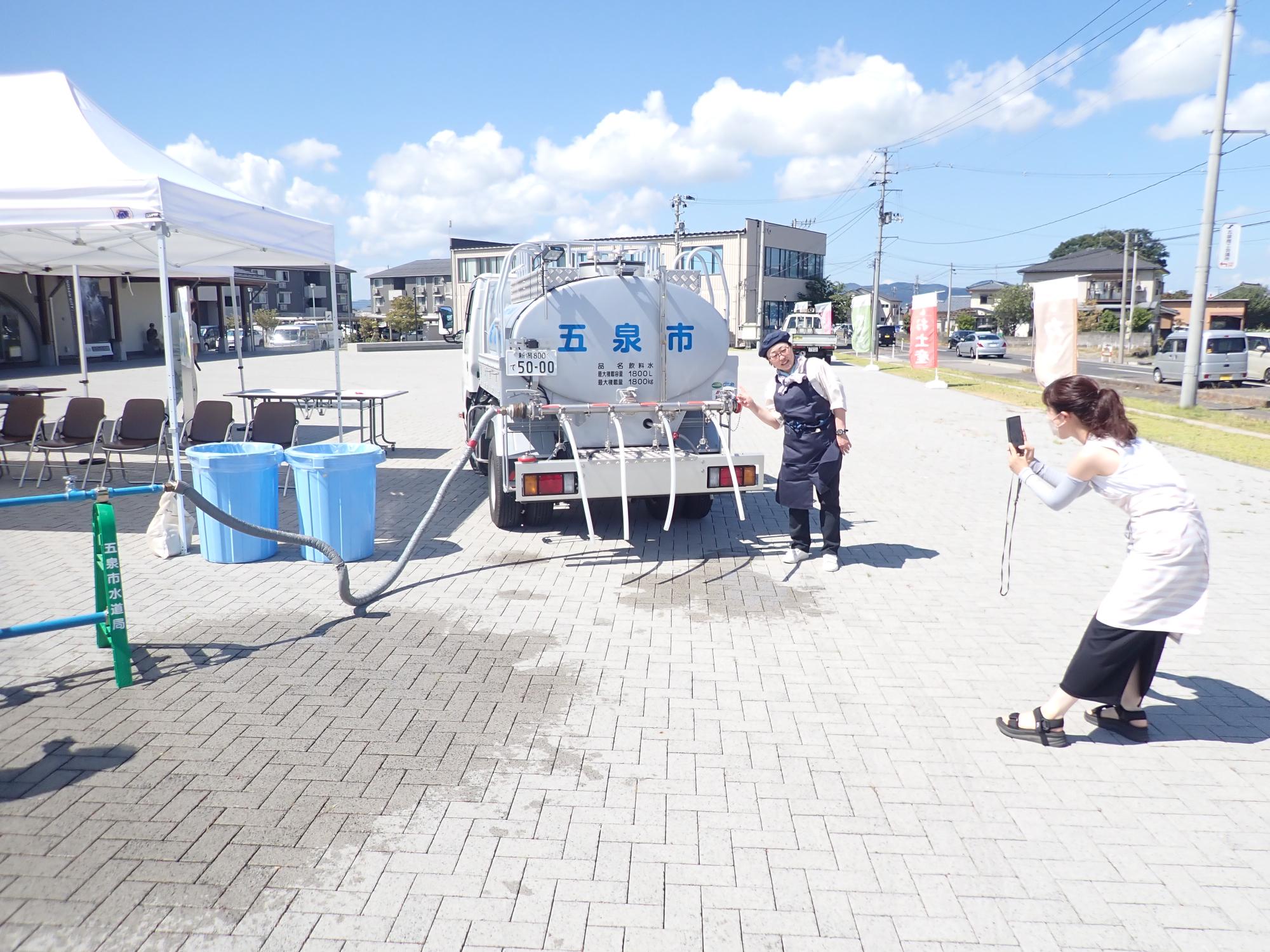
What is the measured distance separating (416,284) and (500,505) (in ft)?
A: 327

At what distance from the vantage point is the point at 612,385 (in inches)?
307

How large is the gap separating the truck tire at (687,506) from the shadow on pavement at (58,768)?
543 centimetres

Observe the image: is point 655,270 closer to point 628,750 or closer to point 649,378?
point 649,378

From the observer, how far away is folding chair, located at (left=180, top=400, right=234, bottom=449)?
10422 millimetres

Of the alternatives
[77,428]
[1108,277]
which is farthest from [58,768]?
[1108,277]

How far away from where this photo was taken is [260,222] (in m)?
8.95

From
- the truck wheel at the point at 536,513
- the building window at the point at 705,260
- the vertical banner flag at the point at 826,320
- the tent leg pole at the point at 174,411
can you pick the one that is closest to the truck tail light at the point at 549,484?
the truck wheel at the point at 536,513

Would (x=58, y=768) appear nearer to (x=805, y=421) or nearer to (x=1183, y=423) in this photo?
(x=805, y=421)

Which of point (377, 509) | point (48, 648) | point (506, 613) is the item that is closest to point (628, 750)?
point (506, 613)

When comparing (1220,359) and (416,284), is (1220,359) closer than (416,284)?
Yes

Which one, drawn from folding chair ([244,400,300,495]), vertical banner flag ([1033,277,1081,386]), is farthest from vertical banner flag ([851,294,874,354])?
folding chair ([244,400,300,495])

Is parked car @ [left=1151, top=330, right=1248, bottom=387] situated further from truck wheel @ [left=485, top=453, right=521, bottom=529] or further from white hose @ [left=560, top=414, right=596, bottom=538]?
white hose @ [left=560, top=414, right=596, bottom=538]

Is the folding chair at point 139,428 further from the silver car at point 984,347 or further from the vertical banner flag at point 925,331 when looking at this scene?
the silver car at point 984,347

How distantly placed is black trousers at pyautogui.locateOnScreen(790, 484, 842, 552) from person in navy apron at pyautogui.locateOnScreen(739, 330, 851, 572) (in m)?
0.02
